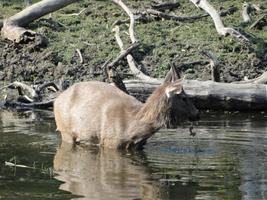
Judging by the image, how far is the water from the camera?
9344mm

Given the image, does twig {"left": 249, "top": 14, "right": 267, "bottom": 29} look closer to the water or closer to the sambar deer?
the water

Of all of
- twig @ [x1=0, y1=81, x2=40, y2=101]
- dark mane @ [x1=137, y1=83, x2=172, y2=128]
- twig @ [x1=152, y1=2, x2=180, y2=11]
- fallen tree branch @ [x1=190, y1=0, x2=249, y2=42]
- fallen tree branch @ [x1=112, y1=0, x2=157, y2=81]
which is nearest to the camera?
dark mane @ [x1=137, y1=83, x2=172, y2=128]

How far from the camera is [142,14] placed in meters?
20.7

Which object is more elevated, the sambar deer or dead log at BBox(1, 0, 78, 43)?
dead log at BBox(1, 0, 78, 43)

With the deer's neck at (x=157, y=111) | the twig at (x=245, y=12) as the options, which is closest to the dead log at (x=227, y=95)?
the deer's neck at (x=157, y=111)

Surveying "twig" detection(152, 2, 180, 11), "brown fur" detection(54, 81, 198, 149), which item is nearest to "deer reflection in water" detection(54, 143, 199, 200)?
"brown fur" detection(54, 81, 198, 149)

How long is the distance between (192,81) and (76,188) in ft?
22.1

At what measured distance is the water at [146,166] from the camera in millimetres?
9344

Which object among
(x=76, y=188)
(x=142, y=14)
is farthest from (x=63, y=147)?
(x=142, y=14)

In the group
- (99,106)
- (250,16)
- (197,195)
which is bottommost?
(197,195)

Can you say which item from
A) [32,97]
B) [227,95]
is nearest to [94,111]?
[227,95]

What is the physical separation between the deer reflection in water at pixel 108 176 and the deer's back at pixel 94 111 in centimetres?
27

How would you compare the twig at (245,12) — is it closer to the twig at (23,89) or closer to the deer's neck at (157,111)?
the twig at (23,89)

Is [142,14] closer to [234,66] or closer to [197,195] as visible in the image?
[234,66]
